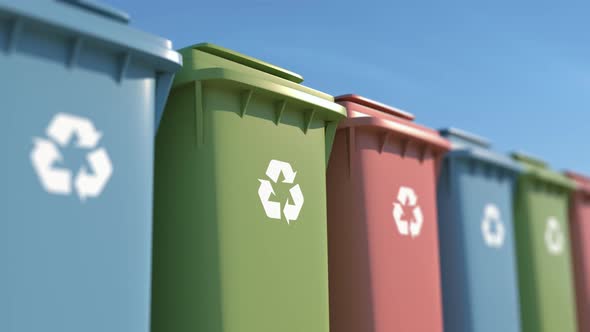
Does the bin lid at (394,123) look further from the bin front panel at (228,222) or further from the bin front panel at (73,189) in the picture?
the bin front panel at (73,189)

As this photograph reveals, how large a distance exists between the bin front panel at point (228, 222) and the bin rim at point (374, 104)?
0.76 m

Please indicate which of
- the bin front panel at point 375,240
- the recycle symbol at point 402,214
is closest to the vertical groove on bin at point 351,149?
the bin front panel at point 375,240

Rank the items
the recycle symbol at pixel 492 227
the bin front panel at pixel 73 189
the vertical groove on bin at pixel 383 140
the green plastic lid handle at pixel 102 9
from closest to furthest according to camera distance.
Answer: the bin front panel at pixel 73 189, the green plastic lid handle at pixel 102 9, the vertical groove on bin at pixel 383 140, the recycle symbol at pixel 492 227

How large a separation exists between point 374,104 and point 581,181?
3.16 meters

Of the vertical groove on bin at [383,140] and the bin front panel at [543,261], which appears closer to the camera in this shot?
the vertical groove on bin at [383,140]

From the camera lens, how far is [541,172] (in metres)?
5.56

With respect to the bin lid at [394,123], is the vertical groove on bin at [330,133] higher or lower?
lower

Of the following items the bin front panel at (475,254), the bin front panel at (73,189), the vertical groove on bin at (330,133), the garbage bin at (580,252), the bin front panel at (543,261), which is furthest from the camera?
the garbage bin at (580,252)

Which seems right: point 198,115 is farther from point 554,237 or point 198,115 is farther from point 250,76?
point 554,237

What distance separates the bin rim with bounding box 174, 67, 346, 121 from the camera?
2885mm

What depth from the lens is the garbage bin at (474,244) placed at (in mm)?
4441

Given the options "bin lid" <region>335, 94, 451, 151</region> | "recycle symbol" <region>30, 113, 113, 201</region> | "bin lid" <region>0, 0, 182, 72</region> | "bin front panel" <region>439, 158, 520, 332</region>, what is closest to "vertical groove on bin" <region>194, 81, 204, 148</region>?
"bin lid" <region>0, 0, 182, 72</region>

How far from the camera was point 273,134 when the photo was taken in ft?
10.3

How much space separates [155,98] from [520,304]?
3579mm
